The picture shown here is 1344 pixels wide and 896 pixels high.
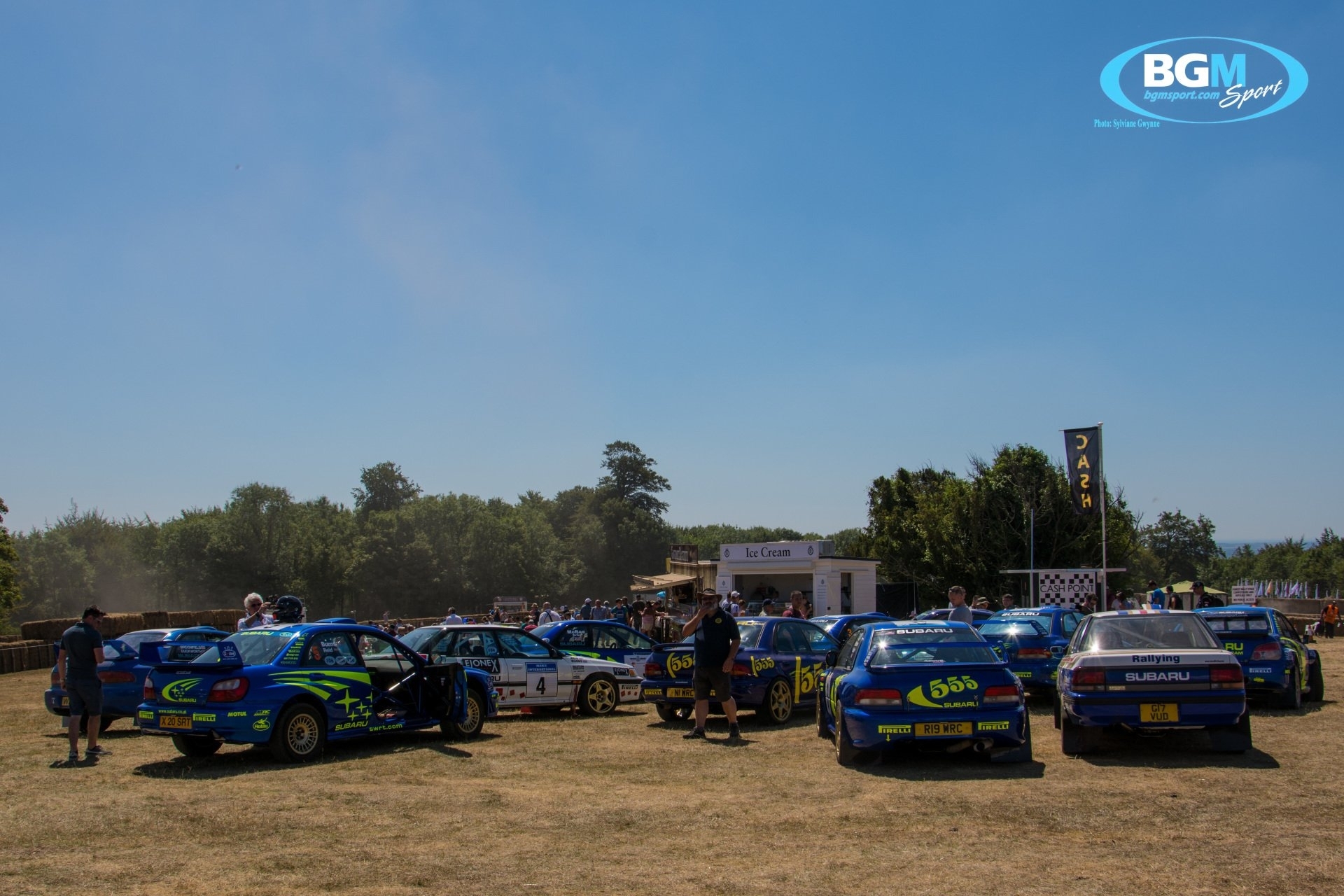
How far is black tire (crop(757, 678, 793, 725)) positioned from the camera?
44.3 feet

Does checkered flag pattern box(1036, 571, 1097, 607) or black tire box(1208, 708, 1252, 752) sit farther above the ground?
checkered flag pattern box(1036, 571, 1097, 607)

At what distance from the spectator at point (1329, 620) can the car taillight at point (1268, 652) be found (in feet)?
91.0

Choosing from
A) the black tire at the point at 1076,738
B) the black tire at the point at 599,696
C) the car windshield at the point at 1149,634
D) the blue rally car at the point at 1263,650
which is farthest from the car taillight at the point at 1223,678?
the black tire at the point at 599,696

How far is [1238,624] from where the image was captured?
1441cm

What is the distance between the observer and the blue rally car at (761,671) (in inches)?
528

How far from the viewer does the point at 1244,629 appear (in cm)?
1434

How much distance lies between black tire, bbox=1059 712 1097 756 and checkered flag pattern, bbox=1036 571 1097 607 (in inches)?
823

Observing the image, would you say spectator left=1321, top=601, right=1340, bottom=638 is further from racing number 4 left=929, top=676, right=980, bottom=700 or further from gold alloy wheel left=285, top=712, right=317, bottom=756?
gold alloy wheel left=285, top=712, right=317, bottom=756

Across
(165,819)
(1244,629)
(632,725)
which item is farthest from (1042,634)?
(165,819)

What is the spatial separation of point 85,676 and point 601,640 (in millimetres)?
7965

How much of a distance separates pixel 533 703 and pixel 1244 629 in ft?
32.2

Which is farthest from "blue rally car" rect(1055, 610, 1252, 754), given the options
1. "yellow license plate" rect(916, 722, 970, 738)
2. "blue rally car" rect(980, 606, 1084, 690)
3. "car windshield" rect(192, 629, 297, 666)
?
"car windshield" rect(192, 629, 297, 666)

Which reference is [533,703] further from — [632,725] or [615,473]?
[615,473]

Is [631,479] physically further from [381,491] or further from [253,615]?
[253,615]
